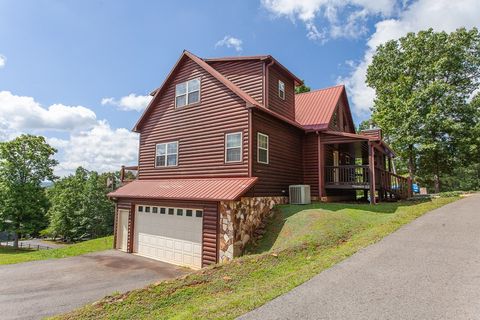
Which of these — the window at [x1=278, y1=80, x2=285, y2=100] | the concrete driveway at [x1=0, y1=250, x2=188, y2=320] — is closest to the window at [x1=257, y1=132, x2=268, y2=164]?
the window at [x1=278, y1=80, x2=285, y2=100]

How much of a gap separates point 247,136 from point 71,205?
41011mm

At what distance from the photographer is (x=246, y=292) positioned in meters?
5.88

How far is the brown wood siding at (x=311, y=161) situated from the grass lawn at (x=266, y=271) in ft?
11.9

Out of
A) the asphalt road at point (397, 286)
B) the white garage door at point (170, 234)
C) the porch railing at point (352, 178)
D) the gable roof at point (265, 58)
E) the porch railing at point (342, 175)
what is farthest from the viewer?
the porch railing at point (342, 175)

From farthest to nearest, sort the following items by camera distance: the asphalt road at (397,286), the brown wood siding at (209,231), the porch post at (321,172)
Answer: the porch post at (321,172) → the brown wood siding at (209,231) → the asphalt road at (397,286)

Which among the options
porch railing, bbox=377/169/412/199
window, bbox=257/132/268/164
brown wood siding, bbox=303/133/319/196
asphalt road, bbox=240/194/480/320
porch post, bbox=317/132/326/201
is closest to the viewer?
asphalt road, bbox=240/194/480/320

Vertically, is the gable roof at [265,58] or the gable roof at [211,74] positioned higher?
the gable roof at [265,58]

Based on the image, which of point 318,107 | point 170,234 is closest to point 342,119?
point 318,107

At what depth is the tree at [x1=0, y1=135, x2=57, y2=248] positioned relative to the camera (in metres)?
31.4

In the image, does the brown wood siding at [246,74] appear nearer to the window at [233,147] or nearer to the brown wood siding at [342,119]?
the window at [233,147]

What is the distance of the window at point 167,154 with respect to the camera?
48.4 feet

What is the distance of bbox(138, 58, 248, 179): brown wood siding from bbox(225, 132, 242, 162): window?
0.20 metres

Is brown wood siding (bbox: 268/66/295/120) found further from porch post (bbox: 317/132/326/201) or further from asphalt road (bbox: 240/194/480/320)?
asphalt road (bbox: 240/194/480/320)

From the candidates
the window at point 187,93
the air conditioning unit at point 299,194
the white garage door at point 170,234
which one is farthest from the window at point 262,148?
the window at point 187,93
